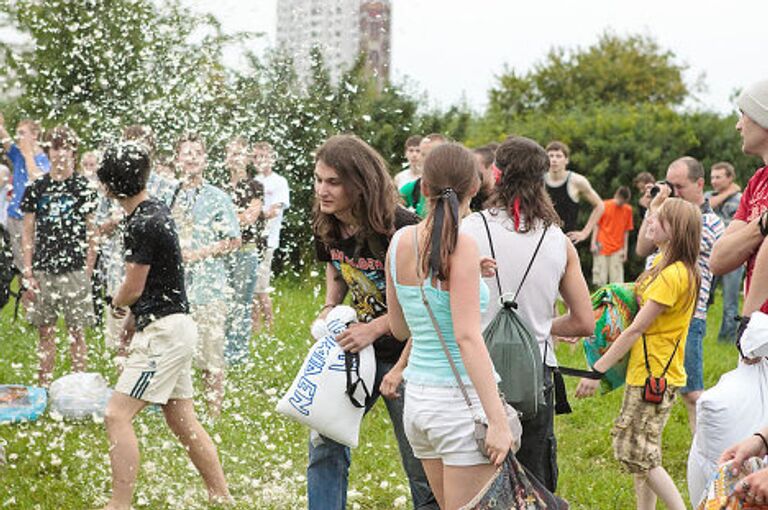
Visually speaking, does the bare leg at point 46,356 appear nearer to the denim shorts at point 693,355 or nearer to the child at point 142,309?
the child at point 142,309

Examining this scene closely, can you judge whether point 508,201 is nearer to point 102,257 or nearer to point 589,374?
point 589,374

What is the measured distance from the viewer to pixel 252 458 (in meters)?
6.59

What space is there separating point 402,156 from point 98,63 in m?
6.49

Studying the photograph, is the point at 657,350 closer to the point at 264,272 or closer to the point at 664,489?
the point at 664,489

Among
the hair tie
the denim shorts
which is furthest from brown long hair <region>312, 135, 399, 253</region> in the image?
the denim shorts

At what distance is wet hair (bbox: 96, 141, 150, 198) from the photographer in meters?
5.32

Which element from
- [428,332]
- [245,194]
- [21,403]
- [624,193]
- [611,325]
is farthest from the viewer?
[624,193]

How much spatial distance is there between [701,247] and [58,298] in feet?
14.8

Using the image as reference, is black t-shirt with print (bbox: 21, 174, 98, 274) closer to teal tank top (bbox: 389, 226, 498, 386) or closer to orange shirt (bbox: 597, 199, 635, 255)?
teal tank top (bbox: 389, 226, 498, 386)

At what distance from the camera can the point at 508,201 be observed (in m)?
4.46

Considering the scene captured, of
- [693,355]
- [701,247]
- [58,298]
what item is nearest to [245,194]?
[58,298]

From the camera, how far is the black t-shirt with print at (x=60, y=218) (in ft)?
25.5

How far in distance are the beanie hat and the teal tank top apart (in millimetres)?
1062

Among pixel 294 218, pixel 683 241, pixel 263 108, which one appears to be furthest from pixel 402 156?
pixel 683 241
